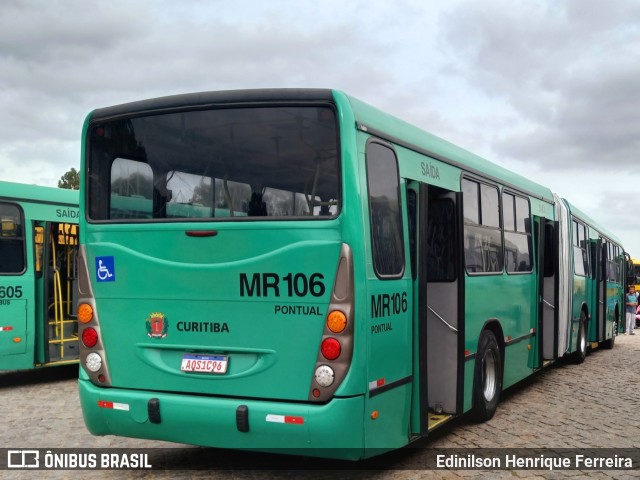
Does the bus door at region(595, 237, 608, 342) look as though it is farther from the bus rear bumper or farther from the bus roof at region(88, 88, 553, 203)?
the bus rear bumper

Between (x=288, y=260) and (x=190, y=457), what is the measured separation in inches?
101

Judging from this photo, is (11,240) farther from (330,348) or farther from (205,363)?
(330,348)

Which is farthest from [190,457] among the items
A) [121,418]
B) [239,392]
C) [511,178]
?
[511,178]

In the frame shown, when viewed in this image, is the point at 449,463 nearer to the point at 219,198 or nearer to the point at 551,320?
the point at 219,198

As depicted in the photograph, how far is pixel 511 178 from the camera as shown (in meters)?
10.3

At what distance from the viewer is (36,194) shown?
40.5ft

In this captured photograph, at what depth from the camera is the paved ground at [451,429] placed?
659cm

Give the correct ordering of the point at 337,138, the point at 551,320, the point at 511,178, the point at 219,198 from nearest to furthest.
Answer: the point at 337,138, the point at 219,198, the point at 511,178, the point at 551,320

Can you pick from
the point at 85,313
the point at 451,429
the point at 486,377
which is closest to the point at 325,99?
the point at 85,313

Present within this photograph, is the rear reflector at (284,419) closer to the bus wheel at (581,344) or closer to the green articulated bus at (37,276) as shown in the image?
the green articulated bus at (37,276)

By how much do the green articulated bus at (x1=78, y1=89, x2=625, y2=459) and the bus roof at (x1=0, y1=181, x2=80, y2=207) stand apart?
5.98 metres

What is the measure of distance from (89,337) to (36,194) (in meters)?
6.65

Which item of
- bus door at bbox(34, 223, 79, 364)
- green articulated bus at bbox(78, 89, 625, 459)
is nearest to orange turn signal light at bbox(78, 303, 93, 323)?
green articulated bus at bbox(78, 89, 625, 459)

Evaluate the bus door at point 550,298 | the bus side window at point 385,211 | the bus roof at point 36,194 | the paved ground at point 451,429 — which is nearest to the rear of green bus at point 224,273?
the bus side window at point 385,211
